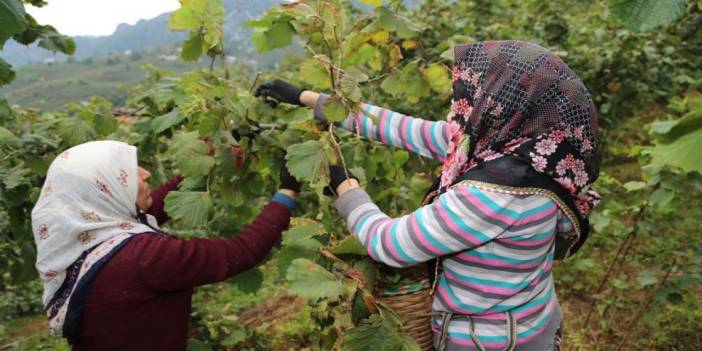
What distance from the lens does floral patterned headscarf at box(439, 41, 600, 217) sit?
4.14ft

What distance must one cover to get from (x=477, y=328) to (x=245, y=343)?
251 centimetres

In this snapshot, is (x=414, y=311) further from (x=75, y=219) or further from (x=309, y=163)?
(x=75, y=219)

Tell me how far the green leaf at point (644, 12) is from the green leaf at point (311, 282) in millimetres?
867

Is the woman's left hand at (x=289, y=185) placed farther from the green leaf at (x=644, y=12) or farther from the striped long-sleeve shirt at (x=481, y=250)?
the green leaf at (x=644, y=12)

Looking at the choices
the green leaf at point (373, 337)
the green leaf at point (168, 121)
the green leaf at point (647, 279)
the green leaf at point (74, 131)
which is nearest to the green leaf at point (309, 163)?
the green leaf at point (373, 337)

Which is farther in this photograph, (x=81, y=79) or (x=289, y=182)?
(x=81, y=79)

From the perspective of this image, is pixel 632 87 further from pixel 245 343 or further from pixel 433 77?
pixel 245 343

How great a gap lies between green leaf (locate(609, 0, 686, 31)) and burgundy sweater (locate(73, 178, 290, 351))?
1.34m

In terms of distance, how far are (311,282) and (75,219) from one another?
89 cm

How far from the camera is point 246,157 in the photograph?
1.93 metres

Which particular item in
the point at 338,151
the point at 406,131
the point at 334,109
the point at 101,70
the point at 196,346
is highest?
the point at 334,109

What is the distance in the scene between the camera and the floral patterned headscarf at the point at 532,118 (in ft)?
4.14

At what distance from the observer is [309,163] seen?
1.54 m

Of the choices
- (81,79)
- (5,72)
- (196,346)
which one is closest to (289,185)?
(5,72)
